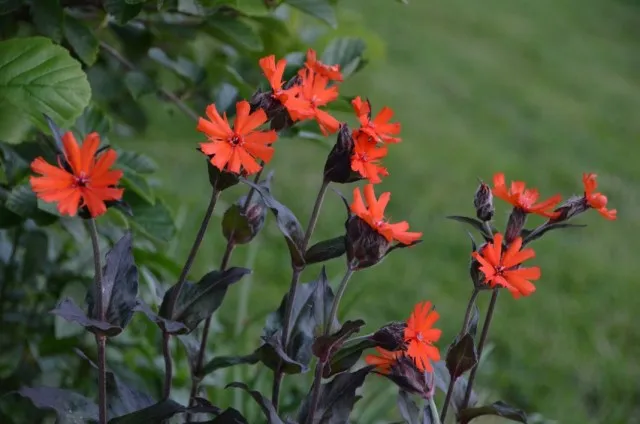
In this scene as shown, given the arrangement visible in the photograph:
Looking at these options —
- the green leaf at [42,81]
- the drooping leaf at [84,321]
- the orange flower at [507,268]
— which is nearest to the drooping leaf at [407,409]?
the orange flower at [507,268]

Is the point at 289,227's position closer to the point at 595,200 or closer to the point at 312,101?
the point at 312,101

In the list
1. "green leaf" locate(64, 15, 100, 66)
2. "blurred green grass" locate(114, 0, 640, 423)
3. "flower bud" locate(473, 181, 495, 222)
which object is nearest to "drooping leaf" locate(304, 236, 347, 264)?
"flower bud" locate(473, 181, 495, 222)

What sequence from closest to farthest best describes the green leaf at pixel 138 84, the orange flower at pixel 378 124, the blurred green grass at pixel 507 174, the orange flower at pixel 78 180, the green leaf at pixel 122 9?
1. the orange flower at pixel 78 180
2. the orange flower at pixel 378 124
3. the green leaf at pixel 122 9
4. the green leaf at pixel 138 84
5. the blurred green grass at pixel 507 174

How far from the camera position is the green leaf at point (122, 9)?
748 mm

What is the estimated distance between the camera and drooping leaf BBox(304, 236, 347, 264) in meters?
0.60

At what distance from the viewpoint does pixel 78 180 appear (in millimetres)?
491

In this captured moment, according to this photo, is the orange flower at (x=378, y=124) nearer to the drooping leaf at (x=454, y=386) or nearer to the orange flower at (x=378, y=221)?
the orange flower at (x=378, y=221)

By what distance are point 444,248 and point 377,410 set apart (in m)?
1.10

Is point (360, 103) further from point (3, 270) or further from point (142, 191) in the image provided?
point (3, 270)

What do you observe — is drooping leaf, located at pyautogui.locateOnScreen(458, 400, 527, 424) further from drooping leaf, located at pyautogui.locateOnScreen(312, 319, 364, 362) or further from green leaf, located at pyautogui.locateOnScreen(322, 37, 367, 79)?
green leaf, located at pyautogui.locateOnScreen(322, 37, 367, 79)

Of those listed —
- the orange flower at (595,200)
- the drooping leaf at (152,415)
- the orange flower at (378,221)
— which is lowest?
the drooping leaf at (152,415)

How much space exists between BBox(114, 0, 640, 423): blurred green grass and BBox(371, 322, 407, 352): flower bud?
527mm

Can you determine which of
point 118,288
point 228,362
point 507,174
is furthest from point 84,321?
point 507,174

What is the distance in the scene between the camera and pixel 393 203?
2432mm
